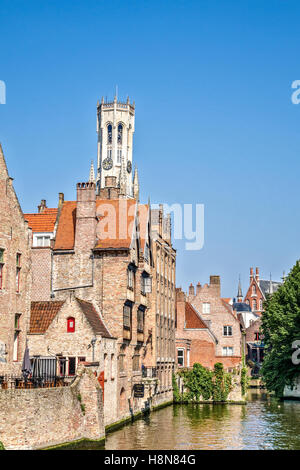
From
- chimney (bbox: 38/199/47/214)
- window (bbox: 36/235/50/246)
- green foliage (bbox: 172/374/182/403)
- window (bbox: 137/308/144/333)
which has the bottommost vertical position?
green foliage (bbox: 172/374/182/403)

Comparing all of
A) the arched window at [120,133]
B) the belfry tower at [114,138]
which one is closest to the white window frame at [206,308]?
the belfry tower at [114,138]

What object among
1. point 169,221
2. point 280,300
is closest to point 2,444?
point 280,300

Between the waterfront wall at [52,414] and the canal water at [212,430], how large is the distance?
2194 millimetres

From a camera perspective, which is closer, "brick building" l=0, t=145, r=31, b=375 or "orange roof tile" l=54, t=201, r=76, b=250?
"brick building" l=0, t=145, r=31, b=375

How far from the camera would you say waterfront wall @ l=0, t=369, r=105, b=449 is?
31.2 m

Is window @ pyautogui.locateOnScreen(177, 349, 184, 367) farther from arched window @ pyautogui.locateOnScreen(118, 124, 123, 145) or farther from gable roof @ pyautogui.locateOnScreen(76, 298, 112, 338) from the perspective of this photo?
arched window @ pyautogui.locateOnScreen(118, 124, 123, 145)

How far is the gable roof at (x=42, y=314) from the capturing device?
4444 centimetres

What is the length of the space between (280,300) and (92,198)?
25136mm

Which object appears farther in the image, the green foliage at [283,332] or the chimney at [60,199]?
the green foliage at [283,332]

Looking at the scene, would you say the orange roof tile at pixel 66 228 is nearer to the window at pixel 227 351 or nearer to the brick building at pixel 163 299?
the brick building at pixel 163 299

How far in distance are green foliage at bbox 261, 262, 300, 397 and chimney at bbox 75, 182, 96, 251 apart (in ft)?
74.7

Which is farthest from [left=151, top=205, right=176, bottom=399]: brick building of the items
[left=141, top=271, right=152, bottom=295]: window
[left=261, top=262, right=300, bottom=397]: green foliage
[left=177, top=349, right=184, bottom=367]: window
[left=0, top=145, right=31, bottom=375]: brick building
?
[left=0, top=145, right=31, bottom=375]: brick building

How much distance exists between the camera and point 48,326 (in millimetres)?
44156
